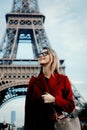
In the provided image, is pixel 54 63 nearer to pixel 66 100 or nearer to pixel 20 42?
pixel 66 100

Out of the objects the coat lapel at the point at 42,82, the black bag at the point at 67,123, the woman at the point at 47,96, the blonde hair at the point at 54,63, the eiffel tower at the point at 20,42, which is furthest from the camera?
the eiffel tower at the point at 20,42

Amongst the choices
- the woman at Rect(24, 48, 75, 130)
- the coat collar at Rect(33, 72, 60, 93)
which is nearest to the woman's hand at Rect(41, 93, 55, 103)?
the woman at Rect(24, 48, 75, 130)

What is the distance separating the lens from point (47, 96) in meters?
3.44

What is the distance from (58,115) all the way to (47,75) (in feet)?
1.48

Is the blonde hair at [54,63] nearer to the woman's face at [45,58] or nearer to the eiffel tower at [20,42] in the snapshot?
the woman's face at [45,58]

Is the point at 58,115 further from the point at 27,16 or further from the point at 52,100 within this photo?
the point at 27,16

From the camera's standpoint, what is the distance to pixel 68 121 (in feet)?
11.1

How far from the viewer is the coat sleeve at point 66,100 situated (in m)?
3.48

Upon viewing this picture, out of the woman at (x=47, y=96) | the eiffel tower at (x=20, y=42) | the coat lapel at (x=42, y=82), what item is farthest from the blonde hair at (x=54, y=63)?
the eiffel tower at (x=20, y=42)

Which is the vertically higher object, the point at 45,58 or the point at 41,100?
the point at 45,58

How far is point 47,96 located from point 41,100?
3.7 inches

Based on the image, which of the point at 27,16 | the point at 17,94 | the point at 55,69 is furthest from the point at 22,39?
the point at 55,69

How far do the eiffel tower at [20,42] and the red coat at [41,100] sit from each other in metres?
35.2

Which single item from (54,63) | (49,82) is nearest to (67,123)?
(49,82)
